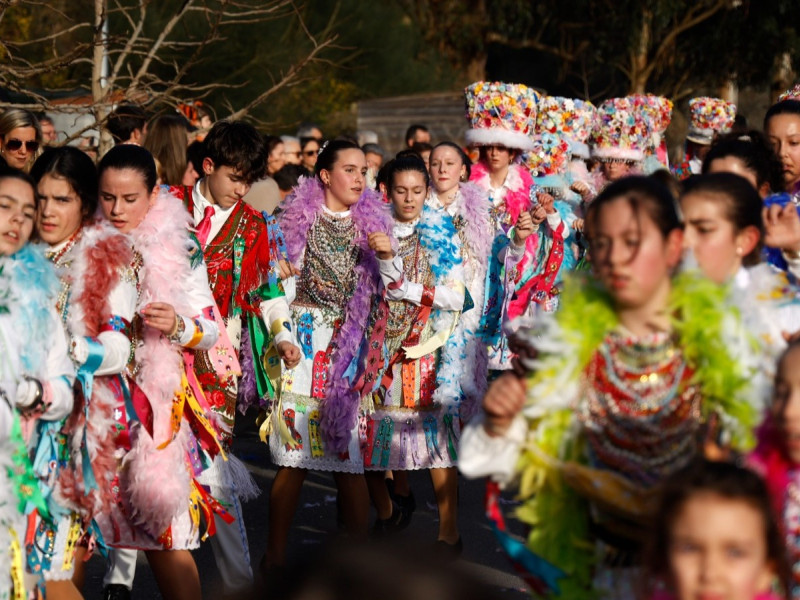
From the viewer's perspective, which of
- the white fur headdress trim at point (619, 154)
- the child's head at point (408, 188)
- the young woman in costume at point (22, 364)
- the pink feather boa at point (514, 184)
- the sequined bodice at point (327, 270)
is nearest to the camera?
the young woman in costume at point (22, 364)

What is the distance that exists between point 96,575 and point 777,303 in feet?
12.6

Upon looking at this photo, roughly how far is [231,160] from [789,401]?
10.9ft

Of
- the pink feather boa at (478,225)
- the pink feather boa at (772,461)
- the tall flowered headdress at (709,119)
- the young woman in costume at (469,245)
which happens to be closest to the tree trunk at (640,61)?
the tall flowered headdress at (709,119)

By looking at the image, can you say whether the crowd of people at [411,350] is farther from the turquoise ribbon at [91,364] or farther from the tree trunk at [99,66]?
the tree trunk at [99,66]

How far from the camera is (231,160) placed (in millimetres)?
5676

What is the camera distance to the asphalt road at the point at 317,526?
19.6 ft

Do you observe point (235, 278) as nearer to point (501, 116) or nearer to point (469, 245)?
point (469, 245)

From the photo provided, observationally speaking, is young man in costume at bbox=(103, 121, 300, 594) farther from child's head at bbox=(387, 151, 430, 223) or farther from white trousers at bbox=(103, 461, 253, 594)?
child's head at bbox=(387, 151, 430, 223)

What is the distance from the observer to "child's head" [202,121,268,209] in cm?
565

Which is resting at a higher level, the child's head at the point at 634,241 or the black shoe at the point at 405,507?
the child's head at the point at 634,241

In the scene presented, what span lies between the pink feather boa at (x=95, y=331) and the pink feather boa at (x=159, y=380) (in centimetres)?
14

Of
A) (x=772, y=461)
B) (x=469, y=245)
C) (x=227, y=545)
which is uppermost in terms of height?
(x=469, y=245)

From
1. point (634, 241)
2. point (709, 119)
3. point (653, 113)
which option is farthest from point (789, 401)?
point (709, 119)

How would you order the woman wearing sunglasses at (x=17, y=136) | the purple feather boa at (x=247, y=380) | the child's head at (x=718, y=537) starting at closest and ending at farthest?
the child's head at (x=718, y=537)
the purple feather boa at (x=247, y=380)
the woman wearing sunglasses at (x=17, y=136)
